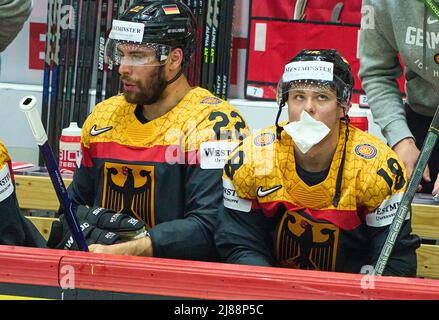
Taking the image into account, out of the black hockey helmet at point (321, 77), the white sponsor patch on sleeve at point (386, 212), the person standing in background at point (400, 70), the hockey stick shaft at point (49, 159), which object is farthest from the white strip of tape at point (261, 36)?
the hockey stick shaft at point (49, 159)

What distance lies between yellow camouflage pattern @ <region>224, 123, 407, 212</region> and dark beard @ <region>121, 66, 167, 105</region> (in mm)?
451

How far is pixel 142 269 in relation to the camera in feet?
6.29

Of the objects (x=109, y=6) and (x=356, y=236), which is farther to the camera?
(x=109, y=6)

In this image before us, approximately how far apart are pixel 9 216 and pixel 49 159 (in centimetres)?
76

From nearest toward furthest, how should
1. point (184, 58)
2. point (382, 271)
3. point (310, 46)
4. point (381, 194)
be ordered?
point (382, 271) < point (381, 194) < point (184, 58) < point (310, 46)

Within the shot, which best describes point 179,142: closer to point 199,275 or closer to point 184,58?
point 184,58

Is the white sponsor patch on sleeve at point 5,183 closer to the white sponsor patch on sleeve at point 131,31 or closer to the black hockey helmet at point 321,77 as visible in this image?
the white sponsor patch on sleeve at point 131,31

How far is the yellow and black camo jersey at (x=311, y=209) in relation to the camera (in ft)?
8.88

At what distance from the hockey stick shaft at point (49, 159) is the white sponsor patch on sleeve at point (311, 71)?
793 millimetres

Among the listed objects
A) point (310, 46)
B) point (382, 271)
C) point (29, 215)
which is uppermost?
point (310, 46)

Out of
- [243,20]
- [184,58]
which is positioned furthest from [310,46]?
[184,58]

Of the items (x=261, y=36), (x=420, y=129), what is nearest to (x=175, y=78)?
(x=420, y=129)

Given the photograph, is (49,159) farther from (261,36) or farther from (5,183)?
Answer: (261,36)

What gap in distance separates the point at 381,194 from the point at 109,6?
2.97 metres
